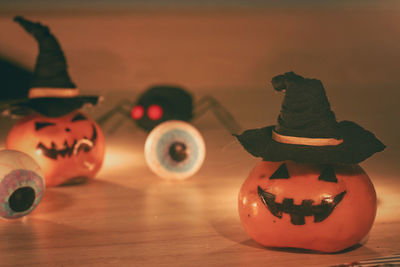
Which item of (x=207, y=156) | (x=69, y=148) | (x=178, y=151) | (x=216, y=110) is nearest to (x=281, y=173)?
(x=178, y=151)

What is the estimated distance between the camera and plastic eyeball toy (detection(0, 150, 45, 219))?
3.26 meters

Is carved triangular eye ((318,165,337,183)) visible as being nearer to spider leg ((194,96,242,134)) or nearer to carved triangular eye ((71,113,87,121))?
carved triangular eye ((71,113,87,121))

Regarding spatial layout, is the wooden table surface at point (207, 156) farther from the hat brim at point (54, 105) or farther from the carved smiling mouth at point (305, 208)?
the hat brim at point (54, 105)

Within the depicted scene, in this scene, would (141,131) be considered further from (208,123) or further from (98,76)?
(98,76)

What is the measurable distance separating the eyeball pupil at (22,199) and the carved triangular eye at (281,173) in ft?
4.73

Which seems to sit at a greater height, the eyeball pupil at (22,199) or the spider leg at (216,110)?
the eyeball pupil at (22,199)

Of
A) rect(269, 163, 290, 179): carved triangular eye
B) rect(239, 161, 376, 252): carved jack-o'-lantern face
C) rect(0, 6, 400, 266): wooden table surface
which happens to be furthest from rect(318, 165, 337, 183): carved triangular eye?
rect(0, 6, 400, 266): wooden table surface

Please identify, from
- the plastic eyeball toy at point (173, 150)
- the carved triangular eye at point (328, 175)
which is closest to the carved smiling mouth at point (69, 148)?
the plastic eyeball toy at point (173, 150)

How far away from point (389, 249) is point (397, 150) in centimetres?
272

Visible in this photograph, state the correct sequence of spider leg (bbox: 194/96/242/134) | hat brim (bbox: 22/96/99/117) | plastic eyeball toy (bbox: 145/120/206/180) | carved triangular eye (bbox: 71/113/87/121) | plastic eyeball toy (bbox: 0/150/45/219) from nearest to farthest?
1. plastic eyeball toy (bbox: 0/150/45/219)
2. hat brim (bbox: 22/96/99/117)
3. carved triangular eye (bbox: 71/113/87/121)
4. plastic eyeball toy (bbox: 145/120/206/180)
5. spider leg (bbox: 194/96/242/134)

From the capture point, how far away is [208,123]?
7176 millimetres

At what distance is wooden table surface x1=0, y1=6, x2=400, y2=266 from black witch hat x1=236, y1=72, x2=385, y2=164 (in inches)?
14.1

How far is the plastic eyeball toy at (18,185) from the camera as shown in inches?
128

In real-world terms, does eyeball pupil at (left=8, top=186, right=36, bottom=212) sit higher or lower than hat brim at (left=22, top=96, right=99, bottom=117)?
lower
